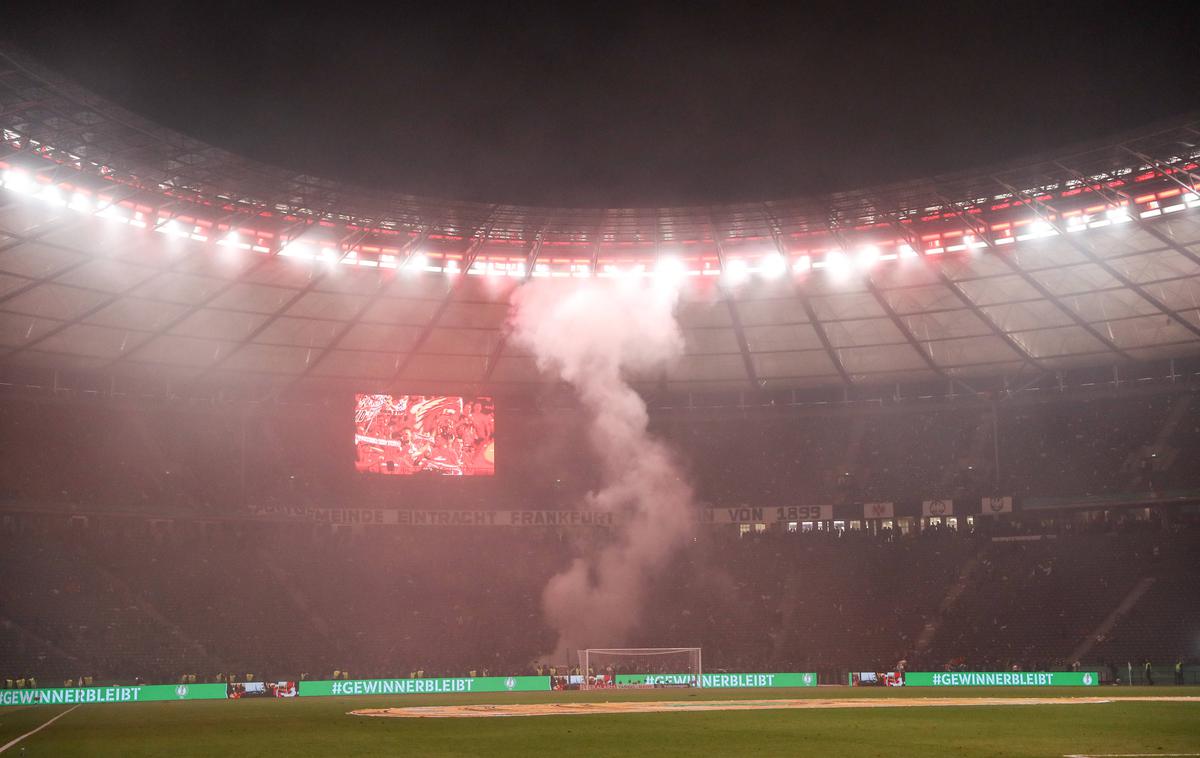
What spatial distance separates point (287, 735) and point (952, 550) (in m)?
39.8

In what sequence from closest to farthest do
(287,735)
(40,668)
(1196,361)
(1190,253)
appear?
1. (287,735)
2. (1190,253)
3. (40,668)
4. (1196,361)

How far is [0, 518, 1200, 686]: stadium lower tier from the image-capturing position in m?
45.2

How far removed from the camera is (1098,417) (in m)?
53.3

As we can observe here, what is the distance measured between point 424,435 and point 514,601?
9.07 meters

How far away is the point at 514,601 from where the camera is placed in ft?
173

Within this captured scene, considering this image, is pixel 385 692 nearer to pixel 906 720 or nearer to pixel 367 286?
pixel 367 286

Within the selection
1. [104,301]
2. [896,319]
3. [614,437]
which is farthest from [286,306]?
[896,319]

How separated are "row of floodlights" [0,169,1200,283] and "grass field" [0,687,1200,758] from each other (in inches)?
623

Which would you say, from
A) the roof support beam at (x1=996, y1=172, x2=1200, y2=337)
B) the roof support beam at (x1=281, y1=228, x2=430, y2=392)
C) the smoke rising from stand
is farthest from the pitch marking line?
the roof support beam at (x1=996, y1=172, x2=1200, y2=337)

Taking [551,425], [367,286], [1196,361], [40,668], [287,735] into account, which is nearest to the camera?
[287,735]

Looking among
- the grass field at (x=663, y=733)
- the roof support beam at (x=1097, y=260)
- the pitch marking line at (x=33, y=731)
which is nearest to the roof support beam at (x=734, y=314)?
the roof support beam at (x=1097, y=260)

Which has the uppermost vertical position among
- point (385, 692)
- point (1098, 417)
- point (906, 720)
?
point (1098, 417)

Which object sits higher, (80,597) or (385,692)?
(80,597)

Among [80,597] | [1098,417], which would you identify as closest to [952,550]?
[1098,417]
